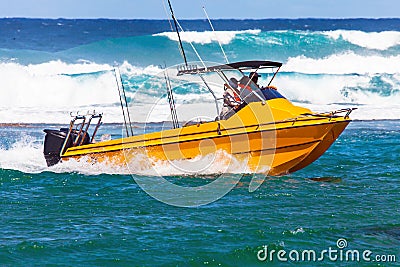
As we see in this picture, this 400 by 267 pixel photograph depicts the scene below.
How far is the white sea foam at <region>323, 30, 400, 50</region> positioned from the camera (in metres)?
49.4

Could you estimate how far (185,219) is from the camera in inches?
426

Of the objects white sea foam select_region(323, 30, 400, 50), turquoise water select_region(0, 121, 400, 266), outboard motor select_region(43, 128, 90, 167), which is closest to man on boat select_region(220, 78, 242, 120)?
turquoise water select_region(0, 121, 400, 266)

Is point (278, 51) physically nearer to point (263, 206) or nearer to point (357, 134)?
point (357, 134)

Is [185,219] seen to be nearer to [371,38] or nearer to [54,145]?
[54,145]

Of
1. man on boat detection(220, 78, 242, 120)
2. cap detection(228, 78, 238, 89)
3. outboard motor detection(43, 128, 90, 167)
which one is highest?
cap detection(228, 78, 238, 89)

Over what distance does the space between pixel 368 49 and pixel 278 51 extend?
20.1ft

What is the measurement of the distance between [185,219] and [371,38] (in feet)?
141

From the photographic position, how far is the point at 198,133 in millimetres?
14016

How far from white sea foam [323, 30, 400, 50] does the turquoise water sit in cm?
3561

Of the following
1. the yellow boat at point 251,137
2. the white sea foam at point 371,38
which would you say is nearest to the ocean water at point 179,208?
the yellow boat at point 251,137

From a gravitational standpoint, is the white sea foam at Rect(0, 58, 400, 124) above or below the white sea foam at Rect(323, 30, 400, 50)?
below

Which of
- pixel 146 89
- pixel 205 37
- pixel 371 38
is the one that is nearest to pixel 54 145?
pixel 146 89

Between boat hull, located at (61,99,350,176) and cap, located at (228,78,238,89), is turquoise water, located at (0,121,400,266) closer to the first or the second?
boat hull, located at (61,99,350,176)

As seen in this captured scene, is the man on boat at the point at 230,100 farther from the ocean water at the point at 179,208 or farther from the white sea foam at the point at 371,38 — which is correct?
the white sea foam at the point at 371,38
